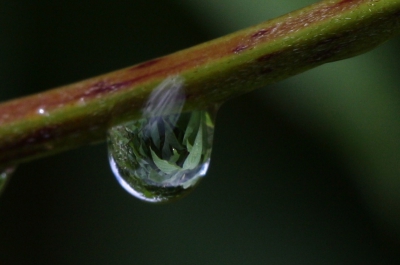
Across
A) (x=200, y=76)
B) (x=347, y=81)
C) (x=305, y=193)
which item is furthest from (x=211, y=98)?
(x=305, y=193)

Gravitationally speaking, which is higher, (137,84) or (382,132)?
(137,84)

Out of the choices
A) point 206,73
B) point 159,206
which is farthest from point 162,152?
point 159,206

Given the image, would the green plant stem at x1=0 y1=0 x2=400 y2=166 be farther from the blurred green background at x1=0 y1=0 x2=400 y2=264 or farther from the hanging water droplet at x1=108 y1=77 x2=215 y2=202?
the blurred green background at x1=0 y1=0 x2=400 y2=264

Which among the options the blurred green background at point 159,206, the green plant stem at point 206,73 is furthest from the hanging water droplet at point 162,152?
the blurred green background at point 159,206

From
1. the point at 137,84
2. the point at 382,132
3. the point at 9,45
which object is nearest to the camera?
the point at 137,84

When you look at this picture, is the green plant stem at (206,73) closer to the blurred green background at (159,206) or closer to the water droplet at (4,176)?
the water droplet at (4,176)

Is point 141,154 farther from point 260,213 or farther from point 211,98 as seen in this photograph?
point 260,213
